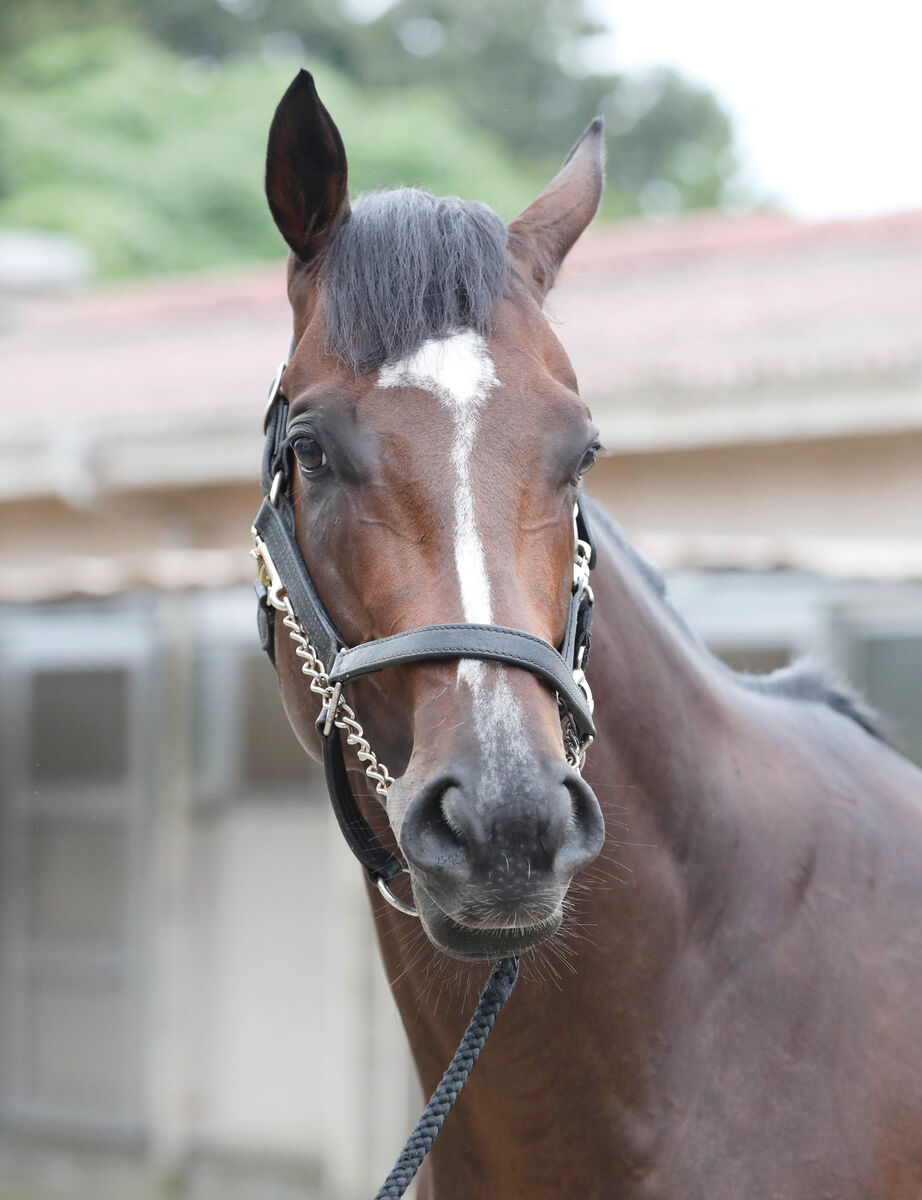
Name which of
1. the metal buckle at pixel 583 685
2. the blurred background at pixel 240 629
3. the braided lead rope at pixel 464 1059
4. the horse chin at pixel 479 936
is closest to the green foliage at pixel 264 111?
the blurred background at pixel 240 629

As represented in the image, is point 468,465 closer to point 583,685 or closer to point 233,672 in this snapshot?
point 583,685

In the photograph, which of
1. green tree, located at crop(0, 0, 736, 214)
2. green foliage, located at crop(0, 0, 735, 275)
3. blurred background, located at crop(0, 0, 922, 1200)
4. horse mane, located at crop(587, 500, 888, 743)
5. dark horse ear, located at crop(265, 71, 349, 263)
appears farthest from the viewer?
green tree, located at crop(0, 0, 736, 214)

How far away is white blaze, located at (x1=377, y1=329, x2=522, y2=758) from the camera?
167 cm

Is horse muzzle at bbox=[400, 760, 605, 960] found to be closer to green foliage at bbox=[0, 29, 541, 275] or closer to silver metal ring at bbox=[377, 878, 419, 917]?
silver metal ring at bbox=[377, 878, 419, 917]

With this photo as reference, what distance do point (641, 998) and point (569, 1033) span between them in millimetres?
120

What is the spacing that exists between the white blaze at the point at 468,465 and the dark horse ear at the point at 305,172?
0.37 m

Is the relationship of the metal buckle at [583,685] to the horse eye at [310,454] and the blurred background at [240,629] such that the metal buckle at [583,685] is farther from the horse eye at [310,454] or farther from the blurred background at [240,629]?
the blurred background at [240,629]

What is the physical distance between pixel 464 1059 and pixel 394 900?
0.25m

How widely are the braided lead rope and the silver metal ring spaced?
0.15 meters

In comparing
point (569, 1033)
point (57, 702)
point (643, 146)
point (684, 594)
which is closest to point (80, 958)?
point (57, 702)

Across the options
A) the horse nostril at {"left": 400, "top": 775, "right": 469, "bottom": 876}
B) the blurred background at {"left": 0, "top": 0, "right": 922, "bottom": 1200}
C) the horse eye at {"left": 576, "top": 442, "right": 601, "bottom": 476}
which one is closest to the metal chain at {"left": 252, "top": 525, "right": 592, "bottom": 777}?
the horse eye at {"left": 576, "top": 442, "right": 601, "bottom": 476}

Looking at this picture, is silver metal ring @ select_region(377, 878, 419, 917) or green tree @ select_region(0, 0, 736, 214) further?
green tree @ select_region(0, 0, 736, 214)

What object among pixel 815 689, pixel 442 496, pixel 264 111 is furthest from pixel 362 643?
pixel 264 111

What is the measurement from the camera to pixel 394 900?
1.93 meters
